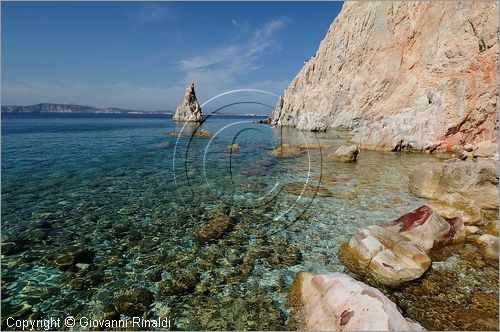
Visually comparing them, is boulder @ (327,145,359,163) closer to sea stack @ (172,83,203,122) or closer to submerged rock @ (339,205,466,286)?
submerged rock @ (339,205,466,286)

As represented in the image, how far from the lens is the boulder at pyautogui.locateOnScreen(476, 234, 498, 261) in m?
9.20

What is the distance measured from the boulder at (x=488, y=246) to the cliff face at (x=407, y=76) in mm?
23934

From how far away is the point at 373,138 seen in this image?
112 ft

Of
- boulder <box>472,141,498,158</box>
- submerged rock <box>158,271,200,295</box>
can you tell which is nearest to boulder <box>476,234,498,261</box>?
submerged rock <box>158,271,200,295</box>

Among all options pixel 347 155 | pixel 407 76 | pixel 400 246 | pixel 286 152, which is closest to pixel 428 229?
pixel 400 246

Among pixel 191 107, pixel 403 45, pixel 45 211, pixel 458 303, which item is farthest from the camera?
pixel 191 107

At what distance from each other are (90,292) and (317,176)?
16.9 meters

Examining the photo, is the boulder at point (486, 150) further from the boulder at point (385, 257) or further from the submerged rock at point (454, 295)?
the boulder at point (385, 257)

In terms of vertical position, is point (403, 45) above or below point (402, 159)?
above

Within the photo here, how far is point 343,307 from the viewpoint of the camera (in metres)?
5.77

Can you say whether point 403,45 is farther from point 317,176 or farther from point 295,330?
point 295,330

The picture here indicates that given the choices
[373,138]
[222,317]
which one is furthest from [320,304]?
[373,138]

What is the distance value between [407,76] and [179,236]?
2113 inches

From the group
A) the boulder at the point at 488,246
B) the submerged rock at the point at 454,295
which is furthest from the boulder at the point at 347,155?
the submerged rock at the point at 454,295
